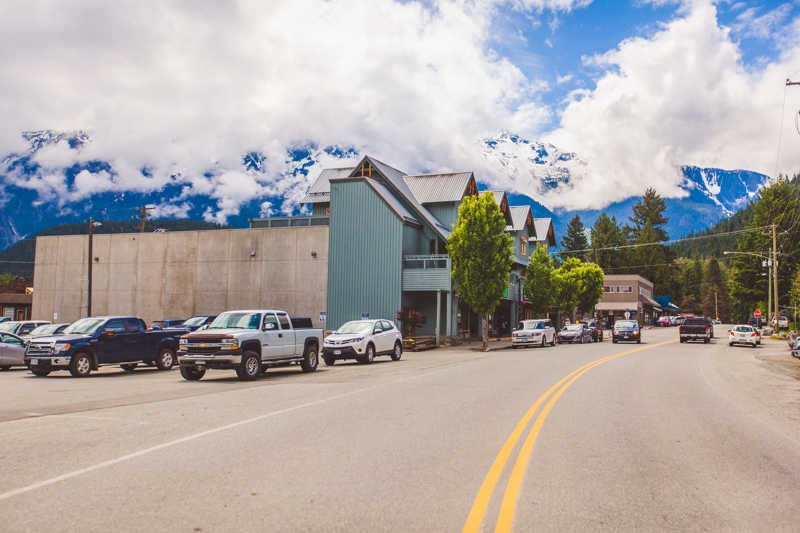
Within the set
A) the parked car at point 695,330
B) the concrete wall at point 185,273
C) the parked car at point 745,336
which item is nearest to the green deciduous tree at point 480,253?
the concrete wall at point 185,273

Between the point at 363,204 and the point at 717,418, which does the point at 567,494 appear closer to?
the point at 717,418

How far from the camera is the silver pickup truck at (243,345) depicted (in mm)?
17734

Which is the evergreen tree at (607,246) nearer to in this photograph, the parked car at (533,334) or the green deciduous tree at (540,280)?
the green deciduous tree at (540,280)

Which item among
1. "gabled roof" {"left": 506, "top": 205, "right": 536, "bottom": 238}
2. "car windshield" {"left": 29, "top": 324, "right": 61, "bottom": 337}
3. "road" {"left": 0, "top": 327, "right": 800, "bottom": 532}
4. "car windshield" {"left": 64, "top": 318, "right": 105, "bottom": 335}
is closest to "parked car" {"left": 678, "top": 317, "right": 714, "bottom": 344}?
"gabled roof" {"left": 506, "top": 205, "right": 536, "bottom": 238}

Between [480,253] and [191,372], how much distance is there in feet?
71.8

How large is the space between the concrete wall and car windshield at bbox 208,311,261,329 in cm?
2245

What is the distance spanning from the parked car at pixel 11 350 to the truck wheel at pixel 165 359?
5593 millimetres

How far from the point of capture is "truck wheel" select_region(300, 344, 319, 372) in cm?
2103

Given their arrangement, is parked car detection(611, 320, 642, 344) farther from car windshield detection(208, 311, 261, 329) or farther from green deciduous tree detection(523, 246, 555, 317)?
car windshield detection(208, 311, 261, 329)

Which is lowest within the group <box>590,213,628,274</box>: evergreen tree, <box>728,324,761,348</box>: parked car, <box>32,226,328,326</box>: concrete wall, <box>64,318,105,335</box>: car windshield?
<box>728,324,761,348</box>: parked car

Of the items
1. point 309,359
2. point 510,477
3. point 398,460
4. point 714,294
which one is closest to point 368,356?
point 309,359

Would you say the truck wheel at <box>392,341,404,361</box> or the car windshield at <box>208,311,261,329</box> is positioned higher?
the car windshield at <box>208,311,261,329</box>

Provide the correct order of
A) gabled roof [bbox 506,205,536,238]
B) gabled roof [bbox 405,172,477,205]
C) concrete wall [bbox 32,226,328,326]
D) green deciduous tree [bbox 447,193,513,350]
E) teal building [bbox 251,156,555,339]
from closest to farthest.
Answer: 1. green deciduous tree [bbox 447,193,513,350]
2. teal building [bbox 251,156,555,339]
3. concrete wall [bbox 32,226,328,326]
4. gabled roof [bbox 405,172,477,205]
5. gabled roof [bbox 506,205,536,238]

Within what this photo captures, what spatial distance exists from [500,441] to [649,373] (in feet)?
45.1
